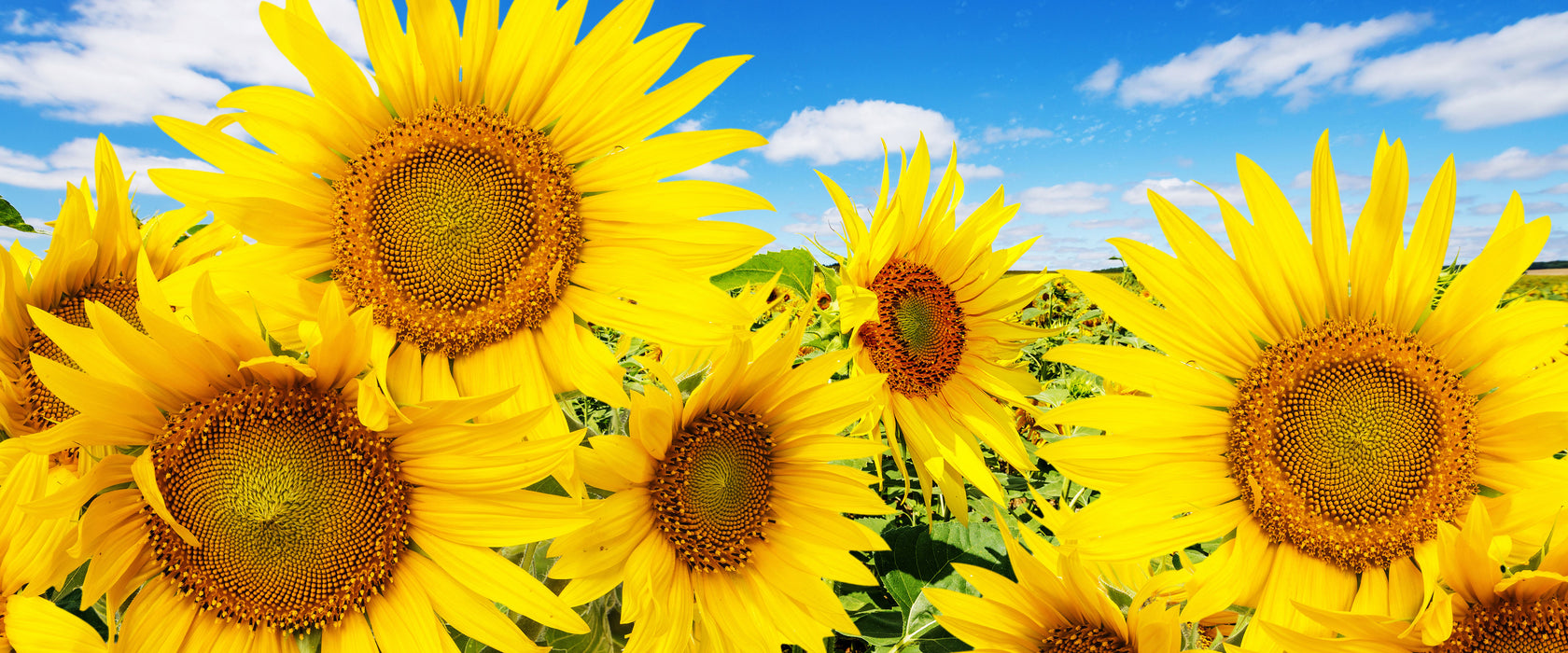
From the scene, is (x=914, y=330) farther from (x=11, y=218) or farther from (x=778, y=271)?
(x=11, y=218)

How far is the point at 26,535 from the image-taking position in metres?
1.69

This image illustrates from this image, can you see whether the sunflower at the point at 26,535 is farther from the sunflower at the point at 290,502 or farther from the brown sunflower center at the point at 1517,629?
the brown sunflower center at the point at 1517,629

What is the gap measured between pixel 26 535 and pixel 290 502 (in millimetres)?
750

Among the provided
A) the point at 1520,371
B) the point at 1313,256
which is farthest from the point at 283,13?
the point at 1520,371

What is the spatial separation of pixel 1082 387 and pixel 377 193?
365 centimetres

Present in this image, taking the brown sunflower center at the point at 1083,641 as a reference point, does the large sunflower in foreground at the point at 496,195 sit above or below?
above

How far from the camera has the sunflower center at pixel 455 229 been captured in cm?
154

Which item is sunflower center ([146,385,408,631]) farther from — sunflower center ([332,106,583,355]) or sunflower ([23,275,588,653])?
sunflower center ([332,106,583,355])

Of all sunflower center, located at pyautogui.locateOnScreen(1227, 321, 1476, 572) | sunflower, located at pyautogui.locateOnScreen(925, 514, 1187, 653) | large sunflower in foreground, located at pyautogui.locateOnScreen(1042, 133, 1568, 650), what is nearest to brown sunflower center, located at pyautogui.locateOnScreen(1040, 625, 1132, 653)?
sunflower, located at pyautogui.locateOnScreen(925, 514, 1187, 653)

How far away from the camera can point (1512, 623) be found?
1.68 meters

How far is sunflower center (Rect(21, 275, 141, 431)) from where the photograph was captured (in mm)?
1860

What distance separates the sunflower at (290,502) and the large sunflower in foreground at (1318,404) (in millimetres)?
1169

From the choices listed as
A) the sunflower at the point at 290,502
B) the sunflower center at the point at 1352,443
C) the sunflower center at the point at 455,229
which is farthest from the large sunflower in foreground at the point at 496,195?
the sunflower center at the point at 1352,443

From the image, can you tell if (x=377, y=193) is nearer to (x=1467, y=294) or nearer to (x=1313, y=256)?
(x=1313, y=256)
